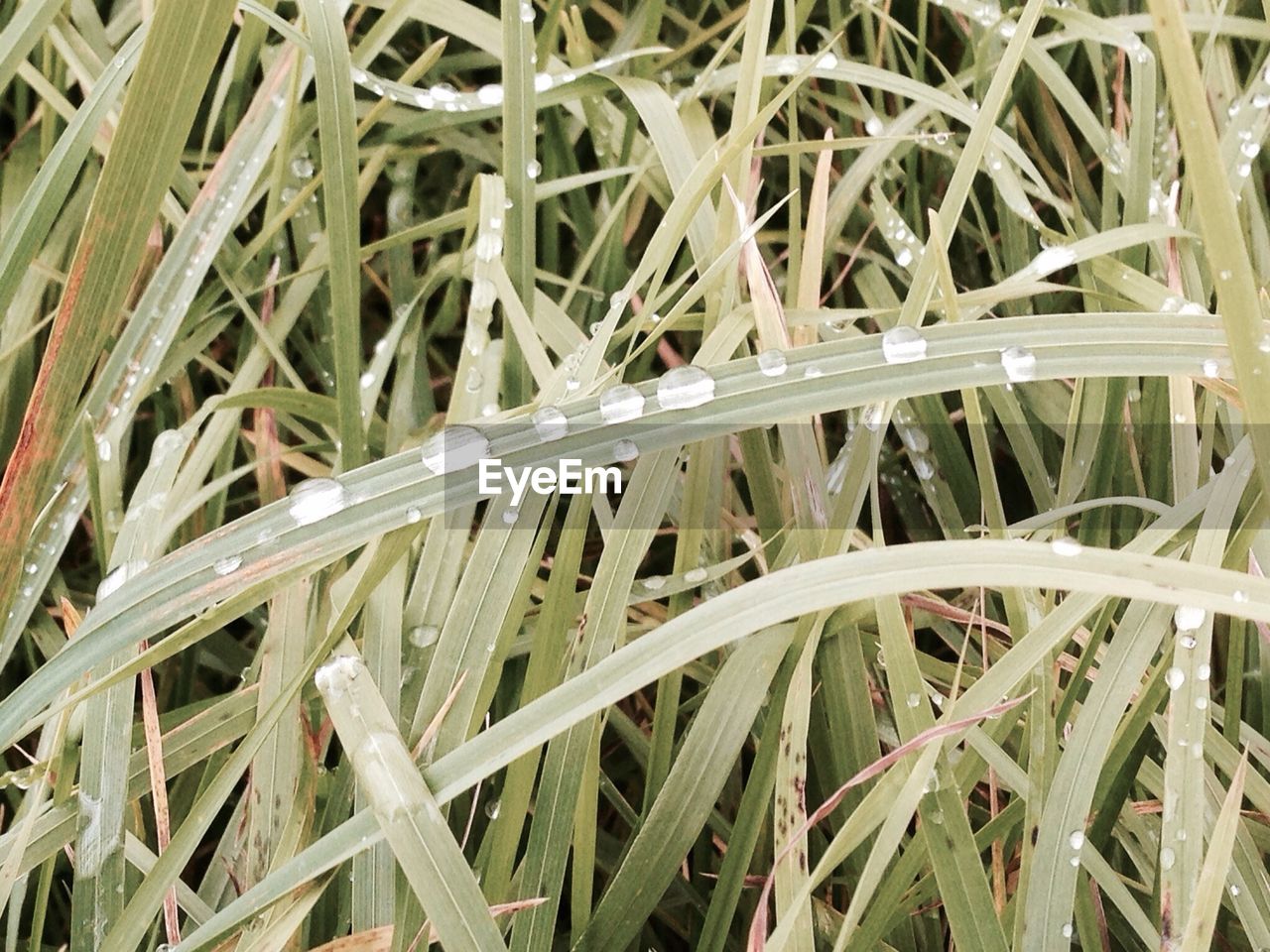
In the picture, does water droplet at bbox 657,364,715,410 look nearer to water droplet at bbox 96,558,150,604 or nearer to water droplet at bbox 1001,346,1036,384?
water droplet at bbox 1001,346,1036,384

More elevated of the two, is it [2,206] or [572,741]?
[2,206]

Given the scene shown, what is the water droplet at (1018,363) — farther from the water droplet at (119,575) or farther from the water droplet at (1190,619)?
the water droplet at (119,575)

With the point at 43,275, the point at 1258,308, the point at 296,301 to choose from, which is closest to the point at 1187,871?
the point at 1258,308

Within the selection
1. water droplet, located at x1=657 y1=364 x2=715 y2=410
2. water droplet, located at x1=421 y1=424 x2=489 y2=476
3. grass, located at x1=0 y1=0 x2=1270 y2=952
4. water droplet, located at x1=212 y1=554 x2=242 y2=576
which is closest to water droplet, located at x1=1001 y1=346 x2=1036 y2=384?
grass, located at x1=0 y1=0 x2=1270 y2=952

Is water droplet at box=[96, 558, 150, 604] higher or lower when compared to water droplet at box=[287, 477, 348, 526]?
lower

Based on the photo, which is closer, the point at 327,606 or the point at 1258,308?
the point at 1258,308

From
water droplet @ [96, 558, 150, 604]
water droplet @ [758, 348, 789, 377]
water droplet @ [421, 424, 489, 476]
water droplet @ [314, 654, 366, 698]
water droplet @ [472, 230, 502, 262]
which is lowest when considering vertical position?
water droplet @ [314, 654, 366, 698]

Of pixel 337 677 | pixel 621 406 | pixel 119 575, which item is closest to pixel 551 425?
pixel 621 406

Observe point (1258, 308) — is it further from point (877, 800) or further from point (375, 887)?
point (375, 887)

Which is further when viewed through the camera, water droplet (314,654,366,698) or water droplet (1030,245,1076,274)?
water droplet (1030,245,1076,274)
